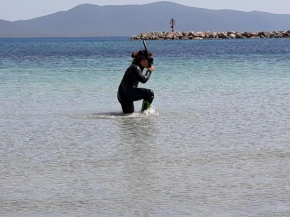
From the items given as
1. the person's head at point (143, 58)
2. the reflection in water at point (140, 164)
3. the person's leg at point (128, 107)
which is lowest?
the person's leg at point (128, 107)

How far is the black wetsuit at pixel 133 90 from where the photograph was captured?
14.9m

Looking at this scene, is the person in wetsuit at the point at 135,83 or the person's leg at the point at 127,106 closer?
the person in wetsuit at the point at 135,83

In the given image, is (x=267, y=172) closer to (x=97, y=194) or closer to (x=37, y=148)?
(x=97, y=194)

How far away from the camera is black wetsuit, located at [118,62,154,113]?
1491 cm

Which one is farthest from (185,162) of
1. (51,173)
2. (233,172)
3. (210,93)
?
(210,93)

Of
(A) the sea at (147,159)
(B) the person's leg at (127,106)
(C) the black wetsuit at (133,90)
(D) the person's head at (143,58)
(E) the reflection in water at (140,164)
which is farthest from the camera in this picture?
(B) the person's leg at (127,106)

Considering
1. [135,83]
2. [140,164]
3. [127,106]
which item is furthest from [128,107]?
[140,164]

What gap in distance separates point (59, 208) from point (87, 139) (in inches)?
182

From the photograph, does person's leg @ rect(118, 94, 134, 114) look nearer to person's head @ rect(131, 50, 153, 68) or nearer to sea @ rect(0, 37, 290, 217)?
sea @ rect(0, 37, 290, 217)

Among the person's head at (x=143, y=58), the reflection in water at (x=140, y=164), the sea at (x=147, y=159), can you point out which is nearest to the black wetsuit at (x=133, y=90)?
the person's head at (x=143, y=58)

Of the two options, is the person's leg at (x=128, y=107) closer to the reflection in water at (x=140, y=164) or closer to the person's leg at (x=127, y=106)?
the person's leg at (x=127, y=106)

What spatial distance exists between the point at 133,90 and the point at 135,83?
206 mm

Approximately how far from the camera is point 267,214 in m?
6.53

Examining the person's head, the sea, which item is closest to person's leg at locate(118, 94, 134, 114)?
the sea
